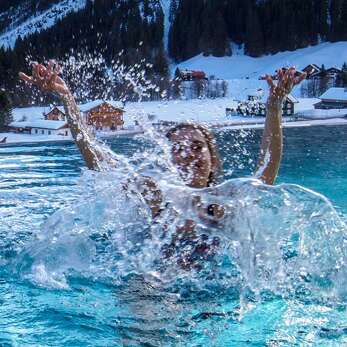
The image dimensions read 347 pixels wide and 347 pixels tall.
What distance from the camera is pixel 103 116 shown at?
32750mm

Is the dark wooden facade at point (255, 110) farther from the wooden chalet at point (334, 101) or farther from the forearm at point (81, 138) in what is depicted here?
the forearm at point (81, 138)

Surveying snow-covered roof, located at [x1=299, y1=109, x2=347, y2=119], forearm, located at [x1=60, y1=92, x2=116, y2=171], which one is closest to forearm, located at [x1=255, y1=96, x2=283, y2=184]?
forearm, located at [x1=60, y1=92, x2=116, y2=171]

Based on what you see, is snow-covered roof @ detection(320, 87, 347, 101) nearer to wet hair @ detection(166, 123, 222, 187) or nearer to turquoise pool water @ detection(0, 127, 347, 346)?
turquoise pool water @ detection(0, 127, 347, 346)

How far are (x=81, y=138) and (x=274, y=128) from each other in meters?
1.25

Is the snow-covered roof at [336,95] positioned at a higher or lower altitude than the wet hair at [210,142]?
higher

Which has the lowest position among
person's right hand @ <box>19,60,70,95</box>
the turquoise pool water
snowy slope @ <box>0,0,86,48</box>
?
the turquoise pool water

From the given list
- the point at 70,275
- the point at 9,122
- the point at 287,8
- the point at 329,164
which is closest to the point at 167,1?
the point at 287,8

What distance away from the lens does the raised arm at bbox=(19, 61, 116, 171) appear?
13.5ft

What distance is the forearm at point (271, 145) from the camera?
3.86m

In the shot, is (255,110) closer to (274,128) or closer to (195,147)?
(274,128)

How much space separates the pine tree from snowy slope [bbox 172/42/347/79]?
5566cm

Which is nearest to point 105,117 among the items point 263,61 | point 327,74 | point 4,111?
point 4,111

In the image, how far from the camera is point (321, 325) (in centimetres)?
356

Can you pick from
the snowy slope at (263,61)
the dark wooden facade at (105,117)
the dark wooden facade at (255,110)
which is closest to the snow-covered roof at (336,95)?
the dark wooden facade at (255,110)
